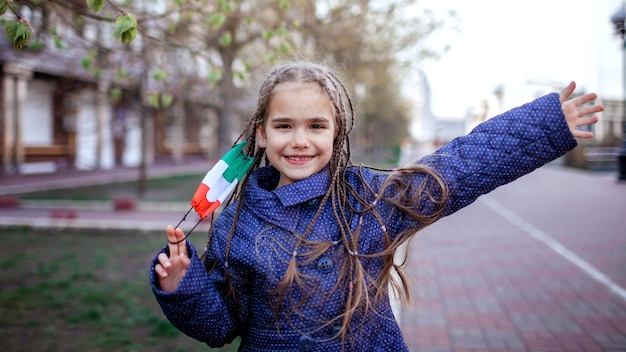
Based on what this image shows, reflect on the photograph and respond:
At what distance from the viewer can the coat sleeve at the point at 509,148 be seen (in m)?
1.73

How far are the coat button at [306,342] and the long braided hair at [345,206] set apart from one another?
0.23 feet

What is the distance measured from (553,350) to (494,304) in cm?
117

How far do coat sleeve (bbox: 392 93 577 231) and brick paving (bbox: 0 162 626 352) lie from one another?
1.65 ft

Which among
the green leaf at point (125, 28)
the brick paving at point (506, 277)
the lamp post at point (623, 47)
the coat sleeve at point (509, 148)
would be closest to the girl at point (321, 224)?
the coat sleeve at point (509, 148)

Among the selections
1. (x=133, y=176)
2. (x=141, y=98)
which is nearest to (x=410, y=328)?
(x=141, y=98)

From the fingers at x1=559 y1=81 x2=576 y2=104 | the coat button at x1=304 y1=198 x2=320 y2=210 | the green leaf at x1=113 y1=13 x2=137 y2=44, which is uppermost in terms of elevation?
the green leaf at x1=113 y1=13 x2=137 y2=44

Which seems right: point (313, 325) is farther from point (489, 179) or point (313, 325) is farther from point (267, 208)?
point (489, 179)

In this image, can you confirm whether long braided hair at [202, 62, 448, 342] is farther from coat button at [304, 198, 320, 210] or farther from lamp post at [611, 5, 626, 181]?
lamp post at [611, 5, 626, 181]

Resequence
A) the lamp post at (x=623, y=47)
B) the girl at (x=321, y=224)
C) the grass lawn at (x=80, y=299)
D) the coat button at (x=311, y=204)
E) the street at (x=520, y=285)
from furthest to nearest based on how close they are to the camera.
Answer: the lamp post at (x=623, y=47) < the street at (x=520, y=285) < the grass lawn at (x=80, y=299) < the coat button at (x=311, y=204) < the girl at (x=321, y=224)

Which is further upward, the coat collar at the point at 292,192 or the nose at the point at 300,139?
the nose at the point at 300,139

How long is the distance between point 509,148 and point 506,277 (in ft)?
15.6

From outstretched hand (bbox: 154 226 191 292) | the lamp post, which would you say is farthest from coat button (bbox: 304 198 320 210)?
the lamp post

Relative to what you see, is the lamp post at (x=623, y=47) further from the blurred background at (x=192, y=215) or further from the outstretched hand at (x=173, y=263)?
the outstretched hand at (x=173, y=263)

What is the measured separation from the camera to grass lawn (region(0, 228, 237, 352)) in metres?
3.80
